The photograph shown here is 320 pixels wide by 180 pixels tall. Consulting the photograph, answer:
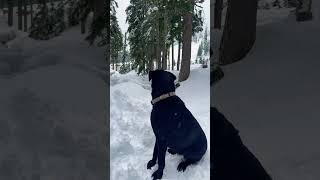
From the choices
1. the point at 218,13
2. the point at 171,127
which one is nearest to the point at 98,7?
the point at 218,13

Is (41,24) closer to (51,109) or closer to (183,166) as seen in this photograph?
(51,109)

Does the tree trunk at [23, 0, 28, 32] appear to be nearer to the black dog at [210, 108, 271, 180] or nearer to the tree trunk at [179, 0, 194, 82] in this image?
the tree trunk at [179, 0, 194, 82]

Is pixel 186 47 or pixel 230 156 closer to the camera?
pixel 186 47

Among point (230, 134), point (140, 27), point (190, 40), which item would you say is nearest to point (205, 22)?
point (190, 40)

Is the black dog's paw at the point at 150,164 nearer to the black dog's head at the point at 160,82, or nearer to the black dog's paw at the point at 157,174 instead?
the black dog's paw at the point at 157,174

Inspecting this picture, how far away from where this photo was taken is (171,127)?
2.55 meters

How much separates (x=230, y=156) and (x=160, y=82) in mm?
555

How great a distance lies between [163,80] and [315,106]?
2.63 feet

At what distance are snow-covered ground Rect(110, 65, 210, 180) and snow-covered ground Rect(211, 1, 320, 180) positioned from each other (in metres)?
0.11

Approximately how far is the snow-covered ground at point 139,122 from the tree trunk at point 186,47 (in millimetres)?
31

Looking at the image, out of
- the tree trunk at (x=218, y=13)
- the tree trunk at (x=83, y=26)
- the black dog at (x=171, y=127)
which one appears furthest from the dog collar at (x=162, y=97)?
the tree trunk at (x=83, y=26)

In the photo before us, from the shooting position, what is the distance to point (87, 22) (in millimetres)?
2600

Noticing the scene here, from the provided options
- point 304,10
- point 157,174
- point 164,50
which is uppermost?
point 304,10

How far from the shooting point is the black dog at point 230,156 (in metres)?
2.57
